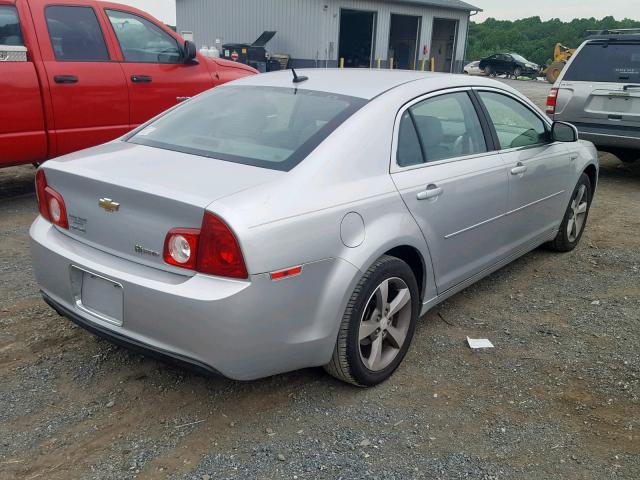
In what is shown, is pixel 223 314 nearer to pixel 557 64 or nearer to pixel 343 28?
pixel 343 28

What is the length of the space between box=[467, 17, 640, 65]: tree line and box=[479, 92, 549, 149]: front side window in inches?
2424

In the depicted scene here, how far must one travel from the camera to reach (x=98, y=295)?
276cm

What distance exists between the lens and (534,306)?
4.27m

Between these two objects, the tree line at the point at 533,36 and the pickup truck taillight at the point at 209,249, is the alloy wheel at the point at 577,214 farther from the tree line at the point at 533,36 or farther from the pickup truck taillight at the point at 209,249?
the tree line at the point at 533,36

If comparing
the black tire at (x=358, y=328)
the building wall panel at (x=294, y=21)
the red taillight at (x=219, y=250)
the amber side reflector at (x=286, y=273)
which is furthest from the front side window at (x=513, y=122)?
the building wall panel at (x=294, y=21)

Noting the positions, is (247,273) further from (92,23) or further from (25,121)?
(92,23)

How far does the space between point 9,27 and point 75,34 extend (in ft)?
1.98

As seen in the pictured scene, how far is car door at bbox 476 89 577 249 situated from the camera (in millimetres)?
4082

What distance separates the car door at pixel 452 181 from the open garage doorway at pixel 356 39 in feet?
87.7

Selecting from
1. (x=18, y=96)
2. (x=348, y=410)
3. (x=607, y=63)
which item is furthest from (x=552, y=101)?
(x=348, y=410)

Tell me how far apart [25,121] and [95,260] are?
3622mm

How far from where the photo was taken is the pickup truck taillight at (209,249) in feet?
7.91

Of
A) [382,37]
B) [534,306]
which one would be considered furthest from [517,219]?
[382,37]

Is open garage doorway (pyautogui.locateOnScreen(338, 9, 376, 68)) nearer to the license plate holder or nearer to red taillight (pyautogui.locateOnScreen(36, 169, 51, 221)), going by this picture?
red taillight (pyautogui.locateOnScreen(36, 169, 51, 221))
